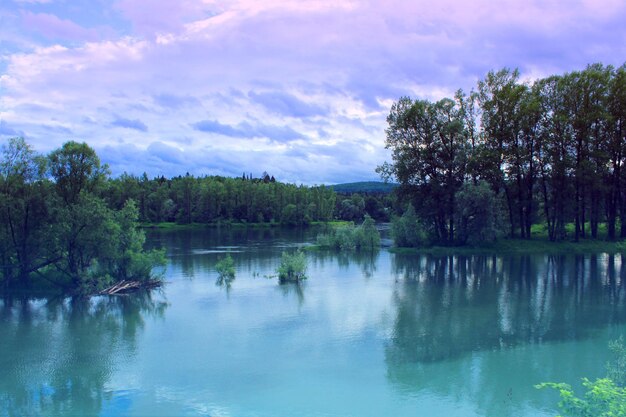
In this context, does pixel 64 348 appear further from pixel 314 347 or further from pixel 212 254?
pixel 212 254

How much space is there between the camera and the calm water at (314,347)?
13.4 meters

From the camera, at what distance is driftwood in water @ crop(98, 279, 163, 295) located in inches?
1069

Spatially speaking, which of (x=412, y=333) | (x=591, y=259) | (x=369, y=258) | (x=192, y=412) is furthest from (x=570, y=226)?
(x=192, y=412)

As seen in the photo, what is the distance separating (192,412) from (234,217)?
8650 cm

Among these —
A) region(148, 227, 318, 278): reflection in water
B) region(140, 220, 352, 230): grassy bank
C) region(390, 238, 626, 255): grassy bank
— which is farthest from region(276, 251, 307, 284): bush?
region(140, 220, 352, 230): grassy bank

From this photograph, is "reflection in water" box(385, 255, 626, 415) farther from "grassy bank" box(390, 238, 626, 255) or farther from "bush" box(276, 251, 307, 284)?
"bush" box(276, 251, 307, 284)

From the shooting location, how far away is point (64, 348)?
18.2 m

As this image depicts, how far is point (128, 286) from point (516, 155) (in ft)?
Result: 109

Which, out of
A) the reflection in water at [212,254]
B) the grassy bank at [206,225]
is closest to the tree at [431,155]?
the reflection in water at [212,254]

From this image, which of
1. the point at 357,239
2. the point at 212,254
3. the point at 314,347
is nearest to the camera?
the point at 314,347

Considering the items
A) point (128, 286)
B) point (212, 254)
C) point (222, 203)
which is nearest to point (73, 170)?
point (128, 286)

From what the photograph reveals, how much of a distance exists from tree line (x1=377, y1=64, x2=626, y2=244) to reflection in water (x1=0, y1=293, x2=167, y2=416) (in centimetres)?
2768

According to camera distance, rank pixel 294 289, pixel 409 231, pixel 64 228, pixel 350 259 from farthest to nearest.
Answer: pixel 409 231, pixel 350 259, pixel 294 289, pixel 64 228

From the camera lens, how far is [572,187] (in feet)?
144
